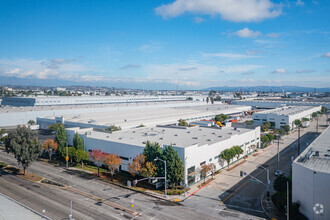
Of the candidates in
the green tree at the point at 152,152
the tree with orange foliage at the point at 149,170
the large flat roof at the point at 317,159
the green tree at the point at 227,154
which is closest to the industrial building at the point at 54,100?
the green tree at the point at 152,152

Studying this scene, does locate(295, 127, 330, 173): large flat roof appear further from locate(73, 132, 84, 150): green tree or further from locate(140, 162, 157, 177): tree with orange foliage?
locate(73, 132, 84, 150): green tree

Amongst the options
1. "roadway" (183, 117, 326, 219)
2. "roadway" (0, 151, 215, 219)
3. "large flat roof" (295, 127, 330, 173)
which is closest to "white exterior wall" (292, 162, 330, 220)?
"large flat roof" (295, 127, 330, 173)

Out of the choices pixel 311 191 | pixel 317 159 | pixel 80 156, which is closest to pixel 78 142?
pixel 80 156

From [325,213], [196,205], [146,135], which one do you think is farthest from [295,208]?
[146,135]

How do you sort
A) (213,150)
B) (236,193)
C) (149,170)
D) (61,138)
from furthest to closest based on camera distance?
(61,138) < (213,150) < (149,170) < (236,193)

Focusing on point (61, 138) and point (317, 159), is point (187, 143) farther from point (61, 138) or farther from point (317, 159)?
point (61, 138)

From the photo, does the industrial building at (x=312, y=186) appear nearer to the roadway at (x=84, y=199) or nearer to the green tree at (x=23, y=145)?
the roadway at (x=84, y=199)
